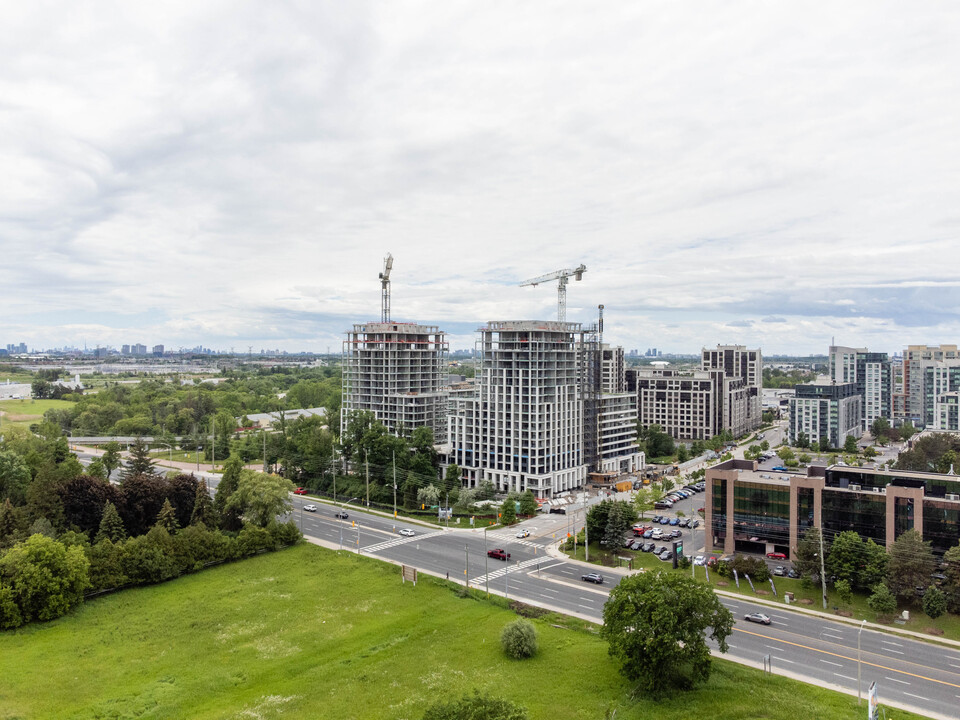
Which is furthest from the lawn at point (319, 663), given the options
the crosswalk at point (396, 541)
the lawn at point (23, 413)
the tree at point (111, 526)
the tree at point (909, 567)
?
the lawn at point (23, 413)

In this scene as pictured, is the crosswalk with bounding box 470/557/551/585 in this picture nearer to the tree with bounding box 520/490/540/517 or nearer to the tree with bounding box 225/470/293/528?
the tree with bounding box 520/490/540/517

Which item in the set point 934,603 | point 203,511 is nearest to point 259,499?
point 203,511

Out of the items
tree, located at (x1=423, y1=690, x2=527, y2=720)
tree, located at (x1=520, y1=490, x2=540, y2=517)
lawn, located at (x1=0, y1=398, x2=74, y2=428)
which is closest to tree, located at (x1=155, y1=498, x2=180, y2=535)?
tree, located at (x1=520, y1=490, x2=540, y2=517)

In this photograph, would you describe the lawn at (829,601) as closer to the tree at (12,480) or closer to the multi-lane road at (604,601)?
the multi-lane road at (604,601)

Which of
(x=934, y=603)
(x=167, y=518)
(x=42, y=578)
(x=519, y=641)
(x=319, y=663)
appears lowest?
(x=319, y=663)

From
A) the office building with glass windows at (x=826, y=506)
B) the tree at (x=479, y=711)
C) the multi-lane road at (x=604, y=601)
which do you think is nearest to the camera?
the tree at (x=479, y=711)

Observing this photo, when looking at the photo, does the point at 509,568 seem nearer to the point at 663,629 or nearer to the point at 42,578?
the point at 663,629
